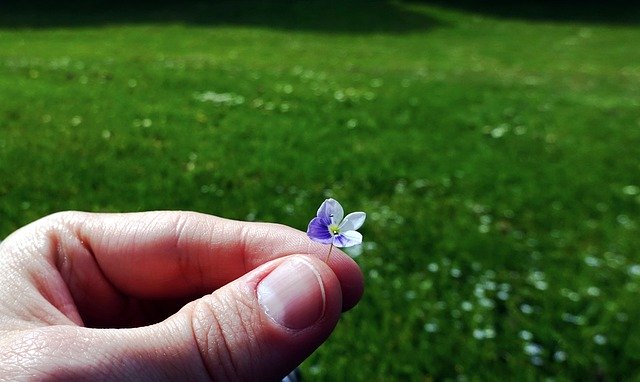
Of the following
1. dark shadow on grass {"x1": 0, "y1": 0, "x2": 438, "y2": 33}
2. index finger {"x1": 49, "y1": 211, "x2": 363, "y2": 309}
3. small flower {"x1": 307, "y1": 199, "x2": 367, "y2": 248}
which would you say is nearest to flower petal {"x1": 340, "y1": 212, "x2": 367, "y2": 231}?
small flower {"x1": 307, "y1": 199, "x2": 367, "y2": 248}

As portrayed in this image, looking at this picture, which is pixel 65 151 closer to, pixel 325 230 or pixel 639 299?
pixel 639 299

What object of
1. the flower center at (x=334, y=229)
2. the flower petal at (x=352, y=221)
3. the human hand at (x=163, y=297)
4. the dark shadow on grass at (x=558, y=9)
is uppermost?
the flower petal at (x=352, y=221)

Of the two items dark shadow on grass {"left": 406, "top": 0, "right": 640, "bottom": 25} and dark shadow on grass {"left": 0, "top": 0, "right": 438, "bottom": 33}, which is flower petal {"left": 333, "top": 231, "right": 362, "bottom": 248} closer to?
dark shadow on grass {"left": 0, "top": 0, "right": 438, "bottom": 33}

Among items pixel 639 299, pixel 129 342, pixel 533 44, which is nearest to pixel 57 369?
pixel 129 342

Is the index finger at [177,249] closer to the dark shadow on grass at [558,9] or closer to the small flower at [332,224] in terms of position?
the small flower at [332,224]

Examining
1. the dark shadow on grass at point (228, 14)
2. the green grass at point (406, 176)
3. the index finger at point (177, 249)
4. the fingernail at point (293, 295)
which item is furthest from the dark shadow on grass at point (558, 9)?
the fingernail at point (293, 295)

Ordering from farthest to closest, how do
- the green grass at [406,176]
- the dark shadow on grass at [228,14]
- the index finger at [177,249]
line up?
the dark shadow on grass at [228,14], the green grass at [406,176], the index finger at [177,249]

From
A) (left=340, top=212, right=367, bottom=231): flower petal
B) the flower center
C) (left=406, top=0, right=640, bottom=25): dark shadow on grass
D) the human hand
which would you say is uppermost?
(left=340, top=212, right=367, bottom=231): flower petal
